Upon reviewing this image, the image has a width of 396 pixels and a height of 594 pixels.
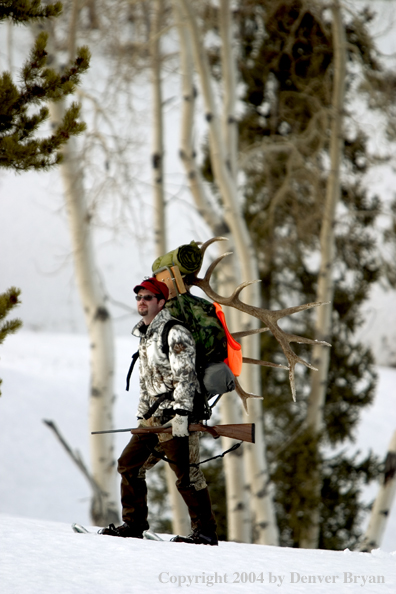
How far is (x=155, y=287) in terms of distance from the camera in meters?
3.12

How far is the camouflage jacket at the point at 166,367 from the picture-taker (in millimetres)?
2945

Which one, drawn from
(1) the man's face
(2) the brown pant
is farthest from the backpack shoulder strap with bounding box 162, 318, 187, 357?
(2) the brown pant

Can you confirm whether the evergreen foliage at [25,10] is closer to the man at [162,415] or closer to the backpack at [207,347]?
the man at [162,415]

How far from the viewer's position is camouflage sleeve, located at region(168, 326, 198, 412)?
116 inches

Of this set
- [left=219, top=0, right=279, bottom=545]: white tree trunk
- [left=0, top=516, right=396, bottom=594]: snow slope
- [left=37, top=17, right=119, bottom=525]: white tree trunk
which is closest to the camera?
[left=0, top=516, right=396, bottom=594]: snow slope

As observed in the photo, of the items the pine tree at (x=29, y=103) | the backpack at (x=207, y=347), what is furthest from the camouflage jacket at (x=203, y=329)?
the pine tree at (x=29, y=103)

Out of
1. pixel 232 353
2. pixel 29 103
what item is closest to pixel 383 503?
pixel 232 353

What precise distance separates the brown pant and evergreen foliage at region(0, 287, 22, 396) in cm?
84

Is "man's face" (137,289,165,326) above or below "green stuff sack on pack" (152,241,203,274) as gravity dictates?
below

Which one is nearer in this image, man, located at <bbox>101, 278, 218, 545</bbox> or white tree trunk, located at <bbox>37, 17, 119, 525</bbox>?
man, located at <bbox>101, 278, 218, 545</bbox>

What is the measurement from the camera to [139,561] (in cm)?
254

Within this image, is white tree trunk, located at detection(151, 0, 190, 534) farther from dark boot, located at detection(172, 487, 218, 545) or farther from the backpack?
the backpack

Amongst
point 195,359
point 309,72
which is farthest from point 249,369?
point 309,72

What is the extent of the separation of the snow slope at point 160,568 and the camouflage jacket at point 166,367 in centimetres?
67
